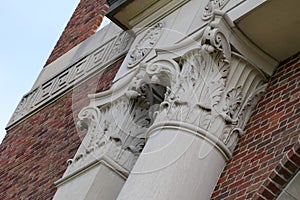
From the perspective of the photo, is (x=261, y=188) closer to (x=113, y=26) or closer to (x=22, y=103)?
(x=113, y=26)

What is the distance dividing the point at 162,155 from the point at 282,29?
173 cm

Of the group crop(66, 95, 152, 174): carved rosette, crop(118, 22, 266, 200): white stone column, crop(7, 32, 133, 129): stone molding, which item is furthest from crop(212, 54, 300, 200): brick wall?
crop(7, 32, 133, 129): stone molding

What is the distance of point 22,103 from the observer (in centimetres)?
1416

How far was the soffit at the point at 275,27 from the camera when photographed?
9.61 m

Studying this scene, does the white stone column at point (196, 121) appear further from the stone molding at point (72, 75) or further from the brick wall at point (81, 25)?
the brick wall at point (81, 25)

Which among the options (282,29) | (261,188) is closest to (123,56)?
(282,29)

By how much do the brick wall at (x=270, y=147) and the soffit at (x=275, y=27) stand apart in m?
0.14

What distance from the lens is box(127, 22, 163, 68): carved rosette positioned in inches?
433

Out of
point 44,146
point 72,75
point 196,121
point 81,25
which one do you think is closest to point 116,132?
point 196,121

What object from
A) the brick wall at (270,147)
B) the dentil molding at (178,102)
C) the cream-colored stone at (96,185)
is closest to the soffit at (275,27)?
the brick wall at (270,147)

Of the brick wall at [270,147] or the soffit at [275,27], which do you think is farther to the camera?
the soffit at [275,27]

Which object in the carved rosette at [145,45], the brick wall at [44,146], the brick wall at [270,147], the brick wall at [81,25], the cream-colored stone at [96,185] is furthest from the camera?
the brick wall at [81,25]

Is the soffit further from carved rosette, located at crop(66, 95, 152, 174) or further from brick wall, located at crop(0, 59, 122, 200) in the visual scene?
brick wall, located at crop(0, 59, 122, 200)

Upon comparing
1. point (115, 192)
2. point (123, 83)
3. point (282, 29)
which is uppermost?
point (282, 29)
